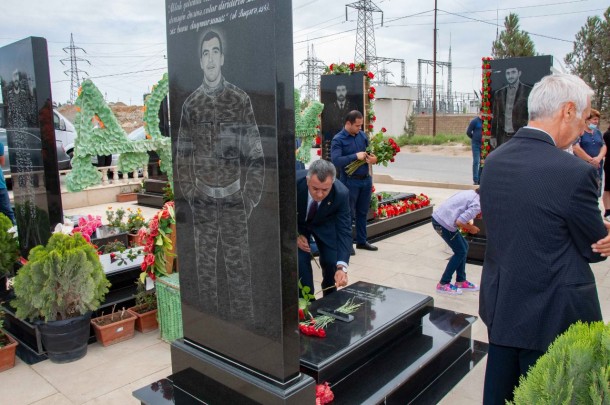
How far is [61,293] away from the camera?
151 inches

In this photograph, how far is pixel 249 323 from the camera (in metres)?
2.57

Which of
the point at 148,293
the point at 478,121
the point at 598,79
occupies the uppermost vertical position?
the point at 598,79

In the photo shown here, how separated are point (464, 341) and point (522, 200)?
2.14 meters

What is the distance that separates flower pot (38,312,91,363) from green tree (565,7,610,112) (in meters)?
29.2

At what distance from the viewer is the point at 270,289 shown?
2.45 meters

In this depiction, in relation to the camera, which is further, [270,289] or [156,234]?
[156,234]

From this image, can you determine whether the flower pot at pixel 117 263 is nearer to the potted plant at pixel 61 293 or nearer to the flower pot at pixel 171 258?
the flower pot at pixel 171 258

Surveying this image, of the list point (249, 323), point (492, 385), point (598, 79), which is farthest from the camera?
point (598, 79)

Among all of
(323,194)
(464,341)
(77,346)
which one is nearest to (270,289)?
(323,194)

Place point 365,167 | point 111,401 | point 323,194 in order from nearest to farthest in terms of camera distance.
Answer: point 111,401, point 323,194, point 365,167

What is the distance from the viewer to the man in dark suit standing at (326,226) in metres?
3.83

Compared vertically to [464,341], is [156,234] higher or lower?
higher

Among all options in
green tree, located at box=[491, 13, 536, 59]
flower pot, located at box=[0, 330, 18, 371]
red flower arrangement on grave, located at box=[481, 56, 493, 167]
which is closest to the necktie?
flower pot, located at box=[0, 330, 18, 371]

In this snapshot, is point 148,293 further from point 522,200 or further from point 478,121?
point 478,121
